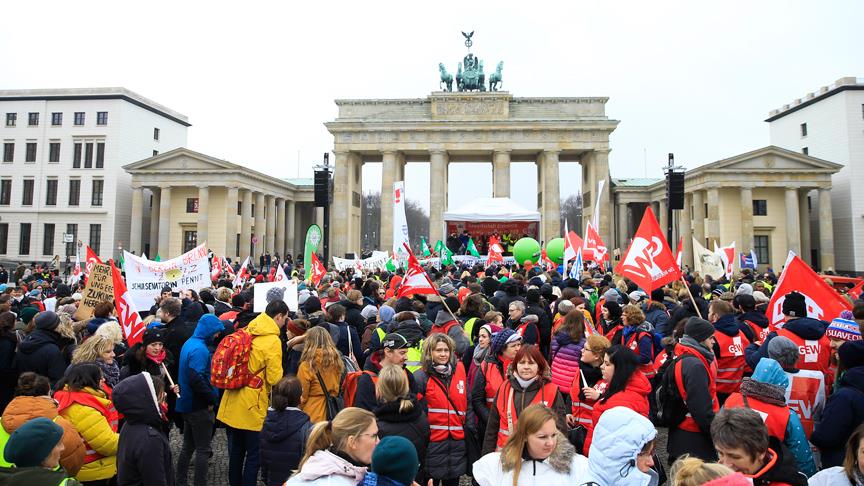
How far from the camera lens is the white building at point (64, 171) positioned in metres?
54.2

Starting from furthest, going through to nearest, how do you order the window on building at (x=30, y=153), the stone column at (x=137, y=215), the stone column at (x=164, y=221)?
the window on building at (x=30, y=153), the stone column at (x=137, y=215), the stone column at (x=164, y=221)

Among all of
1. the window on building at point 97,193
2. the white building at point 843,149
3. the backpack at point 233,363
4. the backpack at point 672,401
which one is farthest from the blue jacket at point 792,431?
the window on building at point 97,193

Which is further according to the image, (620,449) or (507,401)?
(507,401)

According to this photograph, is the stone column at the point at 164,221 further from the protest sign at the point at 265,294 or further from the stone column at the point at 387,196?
the protest sign at the point at 265,294

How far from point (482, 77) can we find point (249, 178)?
23.9m

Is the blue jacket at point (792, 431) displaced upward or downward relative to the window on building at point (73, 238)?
downward

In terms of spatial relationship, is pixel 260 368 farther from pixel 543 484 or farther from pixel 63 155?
pixel 63 155

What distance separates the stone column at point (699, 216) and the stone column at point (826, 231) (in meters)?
8.74

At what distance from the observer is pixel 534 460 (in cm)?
345

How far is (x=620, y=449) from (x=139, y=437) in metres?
3.75

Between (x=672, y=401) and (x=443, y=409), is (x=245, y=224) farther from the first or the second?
(x=672, y=401)

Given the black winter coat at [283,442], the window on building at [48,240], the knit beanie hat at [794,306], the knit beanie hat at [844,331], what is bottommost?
the black winter coat at [283,442]

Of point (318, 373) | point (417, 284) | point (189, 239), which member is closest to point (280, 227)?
point (189, 239)

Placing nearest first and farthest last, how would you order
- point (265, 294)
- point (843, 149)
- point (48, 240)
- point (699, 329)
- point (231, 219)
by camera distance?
1. point (699, 329)
2. point (265, 294)
3. point (843, 149)
4. point (231, 219)
5. point (48, 240)
